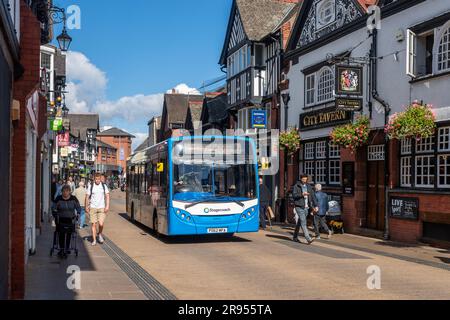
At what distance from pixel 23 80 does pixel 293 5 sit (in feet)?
87.7

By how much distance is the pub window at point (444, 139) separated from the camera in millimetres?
14812

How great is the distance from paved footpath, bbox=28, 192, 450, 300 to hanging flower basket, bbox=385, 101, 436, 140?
2.99 m

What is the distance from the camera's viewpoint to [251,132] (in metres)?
30.5

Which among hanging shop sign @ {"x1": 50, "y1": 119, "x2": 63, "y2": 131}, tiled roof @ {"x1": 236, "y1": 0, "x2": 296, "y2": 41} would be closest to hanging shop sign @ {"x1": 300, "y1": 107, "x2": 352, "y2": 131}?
tiled roof @ {"x1": 236, "y1": 0, "x2": 296, "y2": 41}

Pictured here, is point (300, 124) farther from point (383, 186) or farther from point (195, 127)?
point (195, 127)

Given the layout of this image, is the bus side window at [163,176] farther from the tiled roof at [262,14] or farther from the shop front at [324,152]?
the tiled roof at [262,14]

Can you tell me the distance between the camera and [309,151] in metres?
23.1

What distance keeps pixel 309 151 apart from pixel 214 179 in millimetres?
8507

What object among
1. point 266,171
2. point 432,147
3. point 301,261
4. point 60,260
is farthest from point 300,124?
point 60,260

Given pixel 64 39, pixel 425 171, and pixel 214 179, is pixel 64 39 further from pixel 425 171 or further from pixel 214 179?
pixel 425 171

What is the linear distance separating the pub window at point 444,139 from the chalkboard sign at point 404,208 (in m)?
1.70

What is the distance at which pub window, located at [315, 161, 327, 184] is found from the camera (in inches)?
857

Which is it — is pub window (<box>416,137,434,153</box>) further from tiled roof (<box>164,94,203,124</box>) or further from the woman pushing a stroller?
tiled roof (<box>164,94,203,124</box>)

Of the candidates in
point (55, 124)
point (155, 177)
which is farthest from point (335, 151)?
point (55, 124)
